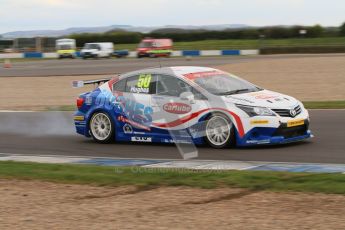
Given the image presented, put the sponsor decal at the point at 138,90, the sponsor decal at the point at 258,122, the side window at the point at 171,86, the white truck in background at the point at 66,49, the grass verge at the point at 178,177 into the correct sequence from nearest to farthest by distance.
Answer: the grass verge at the point at 178,177, the sponsor decal at the point at 258,122, the side window at the point at 171,86, the sponsor decal at the point at 138,90, the white truck in background at the point at 66,49

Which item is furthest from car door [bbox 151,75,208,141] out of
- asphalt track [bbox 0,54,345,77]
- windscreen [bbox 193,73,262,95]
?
asphalt track [bbox 0,54,345,77]

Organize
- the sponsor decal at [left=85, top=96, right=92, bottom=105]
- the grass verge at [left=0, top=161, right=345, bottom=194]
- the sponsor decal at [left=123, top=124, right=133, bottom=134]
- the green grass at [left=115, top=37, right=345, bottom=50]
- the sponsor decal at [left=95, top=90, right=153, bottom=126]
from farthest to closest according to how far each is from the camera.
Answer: the green grass at [left=115, top=37, right=345, bottom=50] < the sponsor decal at [left=85, top=96, right=92, bottom=105] < the sponsor decal at [left=123, top=124, right=133, bottom=134] < the sponsor decal at [left=95, top=90, right=153, bottom=126] < the grass verge at [left=0, top=161, right=345, bottom=194]

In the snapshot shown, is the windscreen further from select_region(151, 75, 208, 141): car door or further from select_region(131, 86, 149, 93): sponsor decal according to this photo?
select_region(131, 86, 149, 93): sponsor decal

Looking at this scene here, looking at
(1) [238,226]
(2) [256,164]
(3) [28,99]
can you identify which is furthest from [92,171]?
(3) [28,99]

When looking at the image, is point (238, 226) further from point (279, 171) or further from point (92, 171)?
point (92, 171)

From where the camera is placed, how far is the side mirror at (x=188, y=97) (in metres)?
11.3

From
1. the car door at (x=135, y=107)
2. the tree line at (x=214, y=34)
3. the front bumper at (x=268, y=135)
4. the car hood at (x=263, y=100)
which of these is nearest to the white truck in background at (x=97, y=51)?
the tree line at (x=214, y=34)

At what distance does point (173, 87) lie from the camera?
38.1 feet

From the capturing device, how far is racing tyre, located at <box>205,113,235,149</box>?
10.9 metres

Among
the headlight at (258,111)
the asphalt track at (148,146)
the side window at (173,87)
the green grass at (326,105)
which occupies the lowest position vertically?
the asphalt track at (148,146)

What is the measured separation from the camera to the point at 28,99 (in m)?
22.9

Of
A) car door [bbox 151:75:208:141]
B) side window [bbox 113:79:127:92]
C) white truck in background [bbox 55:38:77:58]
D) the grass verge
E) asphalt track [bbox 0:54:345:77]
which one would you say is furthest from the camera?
white truck in background [bbox 55:38:77:58]

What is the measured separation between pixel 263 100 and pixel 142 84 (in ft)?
7.56

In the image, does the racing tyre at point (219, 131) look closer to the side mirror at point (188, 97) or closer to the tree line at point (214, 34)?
the side mirror at point (188, 97)
